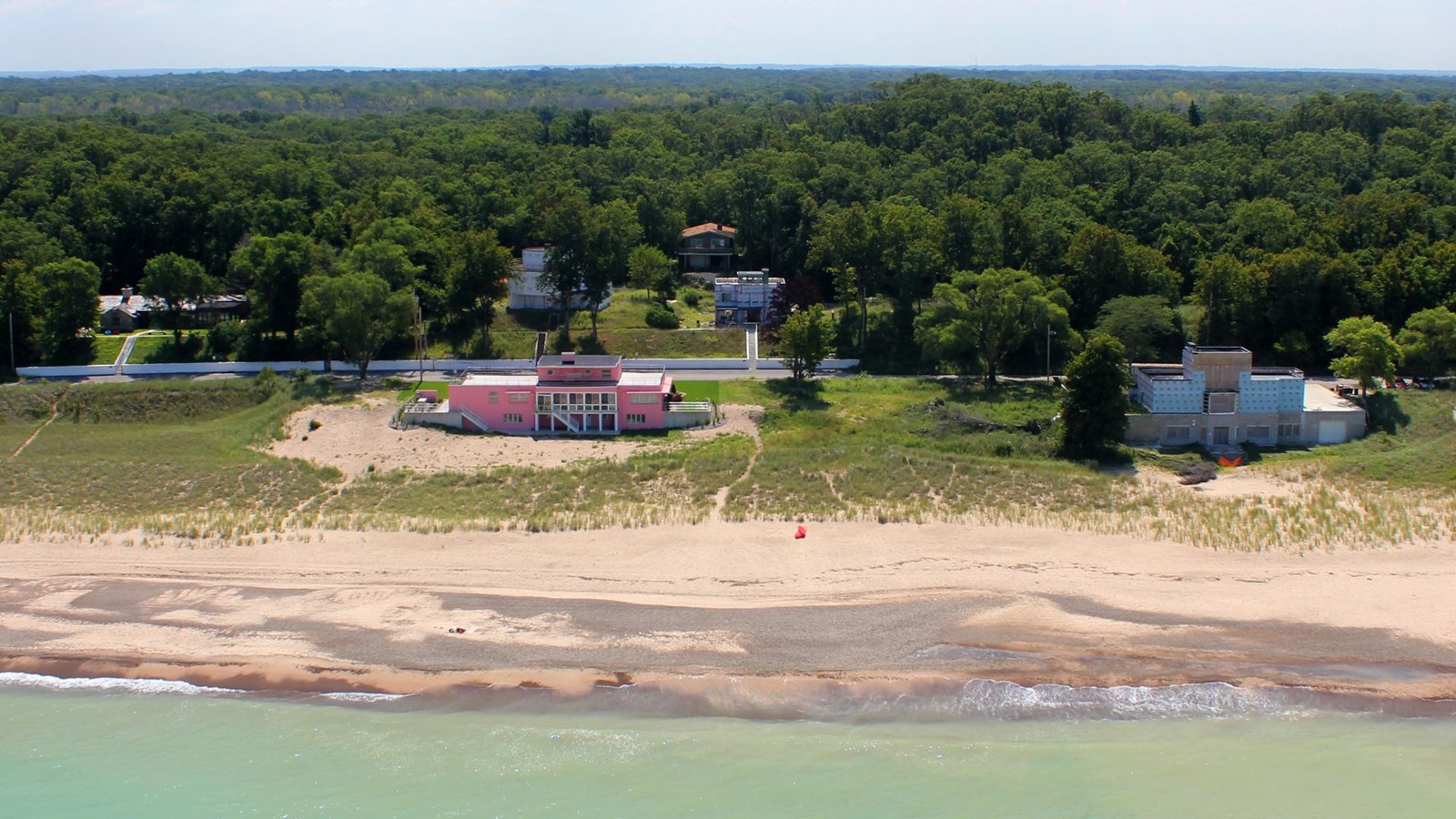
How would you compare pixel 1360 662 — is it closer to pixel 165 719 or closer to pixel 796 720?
pixel 796 720

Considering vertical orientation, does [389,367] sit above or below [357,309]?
below

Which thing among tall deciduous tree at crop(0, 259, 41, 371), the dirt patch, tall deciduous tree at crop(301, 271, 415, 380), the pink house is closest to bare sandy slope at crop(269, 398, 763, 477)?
the pink house

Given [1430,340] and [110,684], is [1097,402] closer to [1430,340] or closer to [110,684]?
[1430,340]

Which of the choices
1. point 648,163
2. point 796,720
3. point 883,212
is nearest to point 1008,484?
point 796,720

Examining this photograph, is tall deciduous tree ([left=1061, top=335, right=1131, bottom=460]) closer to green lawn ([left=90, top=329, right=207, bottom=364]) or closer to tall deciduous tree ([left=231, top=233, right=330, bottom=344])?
tall deciduous tree ([left=231, top=233, right=330, bottom=344])

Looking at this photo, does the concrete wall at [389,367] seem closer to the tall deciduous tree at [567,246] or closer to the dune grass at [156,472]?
the tall deciduous tree at [567,246]

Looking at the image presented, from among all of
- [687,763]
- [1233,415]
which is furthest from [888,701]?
[1233,415]

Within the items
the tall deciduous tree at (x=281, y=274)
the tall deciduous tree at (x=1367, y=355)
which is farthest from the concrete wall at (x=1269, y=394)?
the tall deciduous tree at (x=281, y=274)
